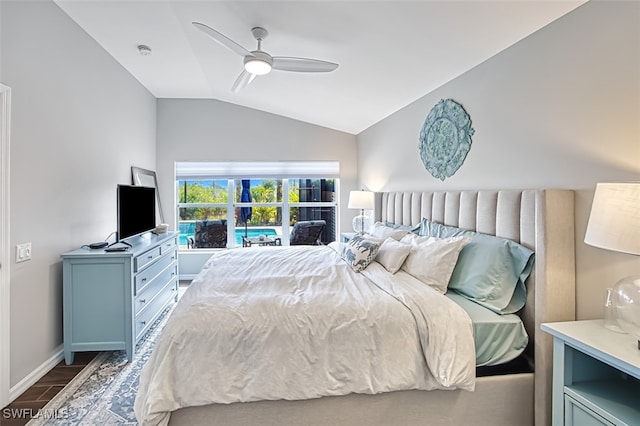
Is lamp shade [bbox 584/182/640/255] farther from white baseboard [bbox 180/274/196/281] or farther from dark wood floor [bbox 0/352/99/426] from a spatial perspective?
white baseboard [bbox 180/274/196/281]

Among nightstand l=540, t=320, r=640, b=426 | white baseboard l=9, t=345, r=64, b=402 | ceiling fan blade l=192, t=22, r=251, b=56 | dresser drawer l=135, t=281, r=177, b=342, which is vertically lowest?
white baseboard l=9, t=345, r=64, b=402

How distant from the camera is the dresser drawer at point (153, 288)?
116 inches

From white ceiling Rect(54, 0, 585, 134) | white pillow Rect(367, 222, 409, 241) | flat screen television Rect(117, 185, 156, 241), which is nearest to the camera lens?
white ceiling Rect(54, 0, 585, 134)

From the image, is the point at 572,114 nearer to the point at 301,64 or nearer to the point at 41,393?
the point at 301,64

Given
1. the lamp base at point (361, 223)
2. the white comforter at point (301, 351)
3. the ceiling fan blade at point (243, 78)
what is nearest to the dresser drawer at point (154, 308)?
the white comforter at point (301, 351)

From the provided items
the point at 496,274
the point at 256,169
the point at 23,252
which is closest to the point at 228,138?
the point at 256,169

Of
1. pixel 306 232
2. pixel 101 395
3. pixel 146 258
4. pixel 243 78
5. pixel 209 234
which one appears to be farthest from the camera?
pixel 209 234

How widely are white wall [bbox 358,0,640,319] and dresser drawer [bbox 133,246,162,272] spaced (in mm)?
2959

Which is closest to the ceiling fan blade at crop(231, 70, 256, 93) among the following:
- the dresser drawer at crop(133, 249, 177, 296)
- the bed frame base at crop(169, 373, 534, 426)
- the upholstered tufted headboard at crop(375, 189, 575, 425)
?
the dresser drawer at crop(133, 249, 177, 296)

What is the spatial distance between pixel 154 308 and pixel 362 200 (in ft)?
9.52

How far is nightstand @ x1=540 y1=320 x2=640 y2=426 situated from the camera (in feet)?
4.35

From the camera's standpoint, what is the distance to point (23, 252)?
2369mm

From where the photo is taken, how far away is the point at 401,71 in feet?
9.96

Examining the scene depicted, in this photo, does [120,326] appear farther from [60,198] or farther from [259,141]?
[259,141]
